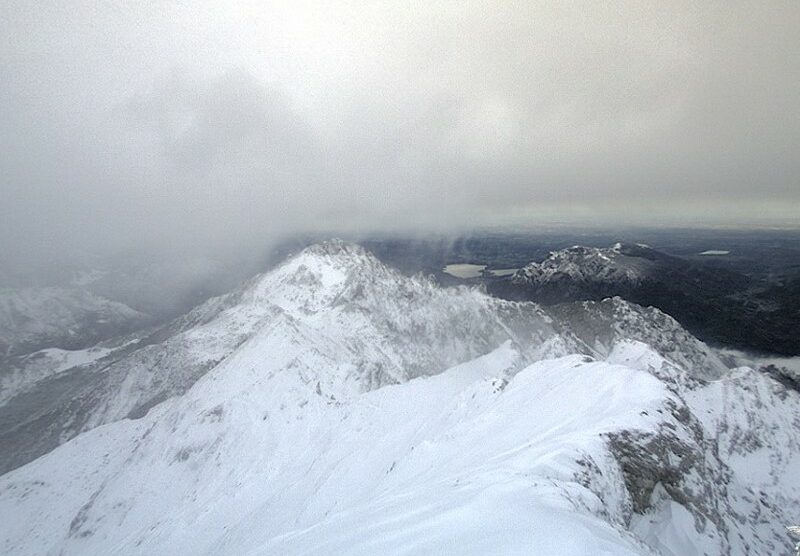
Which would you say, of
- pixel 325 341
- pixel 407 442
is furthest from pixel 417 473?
pixel 325 341

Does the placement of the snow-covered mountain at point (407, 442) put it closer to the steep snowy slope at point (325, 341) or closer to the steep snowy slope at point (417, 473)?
the steep snowy slope at point (417, 473)

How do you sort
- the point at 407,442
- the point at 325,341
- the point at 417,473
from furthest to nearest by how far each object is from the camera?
the point at 325,341 < the point at 407,442 < the point at 417,473

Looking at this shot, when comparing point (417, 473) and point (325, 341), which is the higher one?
point (417, 473)

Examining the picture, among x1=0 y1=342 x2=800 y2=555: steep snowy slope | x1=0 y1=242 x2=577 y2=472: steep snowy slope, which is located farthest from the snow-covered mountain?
x1=0 y1=242 x2=577 y2=472: steep snowy slope

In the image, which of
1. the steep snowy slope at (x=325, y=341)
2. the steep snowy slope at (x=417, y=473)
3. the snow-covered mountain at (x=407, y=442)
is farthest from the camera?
the steep snowy slope at (x=325, y=341)

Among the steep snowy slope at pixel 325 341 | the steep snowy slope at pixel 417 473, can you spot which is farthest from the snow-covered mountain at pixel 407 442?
the steep snowy slope at pixel 325 341

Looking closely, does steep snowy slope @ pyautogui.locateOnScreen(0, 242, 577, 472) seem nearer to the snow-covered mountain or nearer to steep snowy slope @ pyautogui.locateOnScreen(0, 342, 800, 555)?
the snow-covered mountain

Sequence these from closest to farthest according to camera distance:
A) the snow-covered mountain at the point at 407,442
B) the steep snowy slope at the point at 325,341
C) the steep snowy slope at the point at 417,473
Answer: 1. the steep snowy slope at the point at 417,473
2. the snow-covered mountain at the point at 407,442
3. the steep snowy slope at the point at 325,341

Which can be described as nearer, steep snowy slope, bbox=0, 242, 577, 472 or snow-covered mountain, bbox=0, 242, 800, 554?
snow-covered mountain, bbox=0, 242, 800, 554

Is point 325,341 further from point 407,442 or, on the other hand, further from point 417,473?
Result: point 417,473
